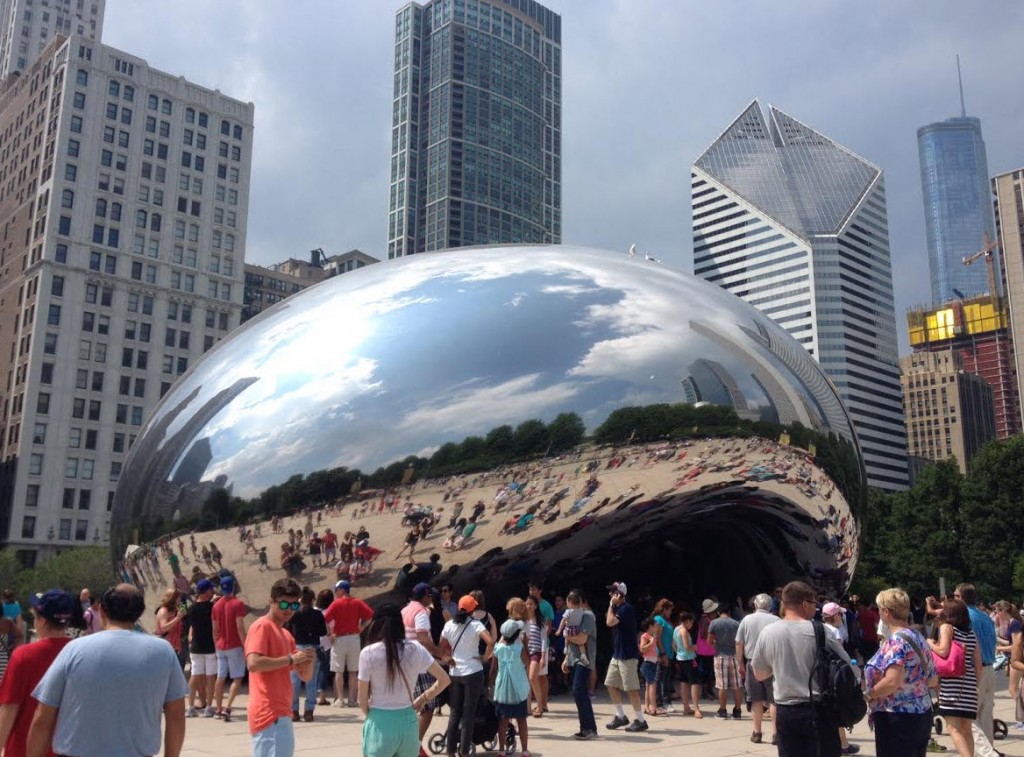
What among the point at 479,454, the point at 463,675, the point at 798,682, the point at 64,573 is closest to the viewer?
the point at 798,682

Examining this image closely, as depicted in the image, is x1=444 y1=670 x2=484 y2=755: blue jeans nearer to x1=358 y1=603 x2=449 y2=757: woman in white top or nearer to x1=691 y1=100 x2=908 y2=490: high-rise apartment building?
x1=358 y1=603 x2=449 y2=757: woman in white top

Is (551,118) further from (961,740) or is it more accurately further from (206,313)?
(961,740)

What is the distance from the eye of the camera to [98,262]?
232 feet

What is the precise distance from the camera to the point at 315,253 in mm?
115812

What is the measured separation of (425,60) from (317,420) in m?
172

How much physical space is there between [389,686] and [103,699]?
1.82m

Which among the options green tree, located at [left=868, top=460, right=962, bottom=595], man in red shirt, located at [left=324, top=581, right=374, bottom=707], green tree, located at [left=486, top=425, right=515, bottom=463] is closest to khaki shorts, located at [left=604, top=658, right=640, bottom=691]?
green tree, located at [left=486, top=425, right=515, bottom=463]

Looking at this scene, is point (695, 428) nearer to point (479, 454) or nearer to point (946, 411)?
point (479, 454)

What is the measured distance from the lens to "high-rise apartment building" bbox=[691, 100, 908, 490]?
156 m

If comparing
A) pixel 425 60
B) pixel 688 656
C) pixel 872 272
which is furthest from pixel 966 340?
pixel 688 656

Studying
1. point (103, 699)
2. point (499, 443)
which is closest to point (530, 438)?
point (499, 443)

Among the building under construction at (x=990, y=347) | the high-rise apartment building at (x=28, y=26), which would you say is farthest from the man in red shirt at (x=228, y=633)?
the building under construction at (x=990, y=347)

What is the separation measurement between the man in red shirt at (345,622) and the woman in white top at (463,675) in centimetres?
168

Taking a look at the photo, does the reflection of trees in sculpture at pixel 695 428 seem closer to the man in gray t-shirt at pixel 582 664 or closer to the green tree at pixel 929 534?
the man in gray t-shirt at pixel 582 664
